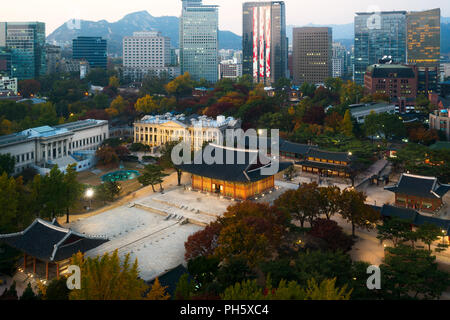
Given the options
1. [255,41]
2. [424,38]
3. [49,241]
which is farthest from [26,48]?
[424,38]

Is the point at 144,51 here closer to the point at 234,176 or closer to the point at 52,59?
the point at 52,59

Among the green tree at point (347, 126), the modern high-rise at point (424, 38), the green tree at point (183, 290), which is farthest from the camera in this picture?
the modern high-rise at point (424, 38)

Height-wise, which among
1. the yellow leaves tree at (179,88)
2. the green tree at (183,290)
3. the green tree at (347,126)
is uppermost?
the yellow leaves tree at (179,88)

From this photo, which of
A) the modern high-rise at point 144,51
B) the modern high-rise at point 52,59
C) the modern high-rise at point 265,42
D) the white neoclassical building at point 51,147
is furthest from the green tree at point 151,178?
the modern high-rise at point 265,42

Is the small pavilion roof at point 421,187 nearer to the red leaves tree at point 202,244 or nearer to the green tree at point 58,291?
the red leaves tree at point 202,244

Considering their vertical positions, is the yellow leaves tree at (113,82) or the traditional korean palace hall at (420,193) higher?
the yellow leaves tree at (113,82)

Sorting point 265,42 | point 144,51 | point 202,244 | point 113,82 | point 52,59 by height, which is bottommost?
point 202,244

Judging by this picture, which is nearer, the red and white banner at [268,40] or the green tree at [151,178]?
the green tree at [151,178]

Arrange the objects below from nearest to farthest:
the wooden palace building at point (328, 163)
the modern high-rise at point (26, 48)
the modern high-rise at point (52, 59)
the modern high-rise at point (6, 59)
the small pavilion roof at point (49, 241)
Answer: the small pavilion roof at point (49, 241)
the wooden palace building at point (328, 163)
the modern high-rise at point (6, 59)
the modern high-rise at point (26, 48)
the modern high-rise at point (52, 59)
